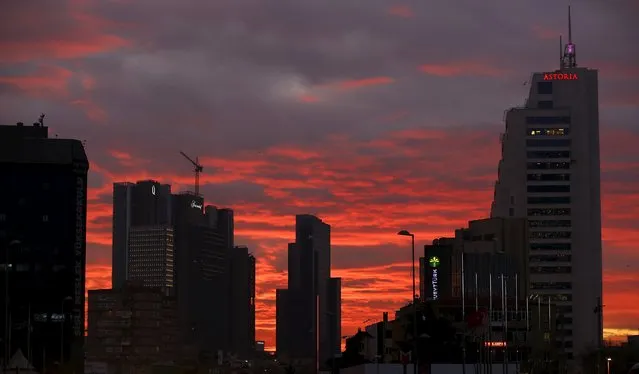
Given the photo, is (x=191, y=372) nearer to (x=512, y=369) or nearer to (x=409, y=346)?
(x=409, y=346)

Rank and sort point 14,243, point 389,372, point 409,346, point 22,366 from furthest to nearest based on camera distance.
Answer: point 409,346 < point 389,372 < point 22,366 < point 14,243

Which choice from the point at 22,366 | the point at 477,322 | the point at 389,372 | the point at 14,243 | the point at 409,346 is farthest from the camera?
the point at 409,346

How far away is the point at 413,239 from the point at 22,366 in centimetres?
3455

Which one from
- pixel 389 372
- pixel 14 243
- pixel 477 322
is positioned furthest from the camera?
pixel 389 372

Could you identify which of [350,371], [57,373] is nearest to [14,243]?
[57,373]

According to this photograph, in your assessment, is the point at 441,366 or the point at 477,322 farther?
the point at 441,366

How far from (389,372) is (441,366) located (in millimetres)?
6889

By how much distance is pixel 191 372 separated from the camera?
649 ft

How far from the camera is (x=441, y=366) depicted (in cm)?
17912

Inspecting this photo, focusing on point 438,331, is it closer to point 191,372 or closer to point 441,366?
point 441,366

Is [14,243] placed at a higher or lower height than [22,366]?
higher

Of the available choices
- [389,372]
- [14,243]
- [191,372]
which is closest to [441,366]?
[389,372]

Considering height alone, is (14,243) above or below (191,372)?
above

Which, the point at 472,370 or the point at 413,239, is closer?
the point at 413,239
